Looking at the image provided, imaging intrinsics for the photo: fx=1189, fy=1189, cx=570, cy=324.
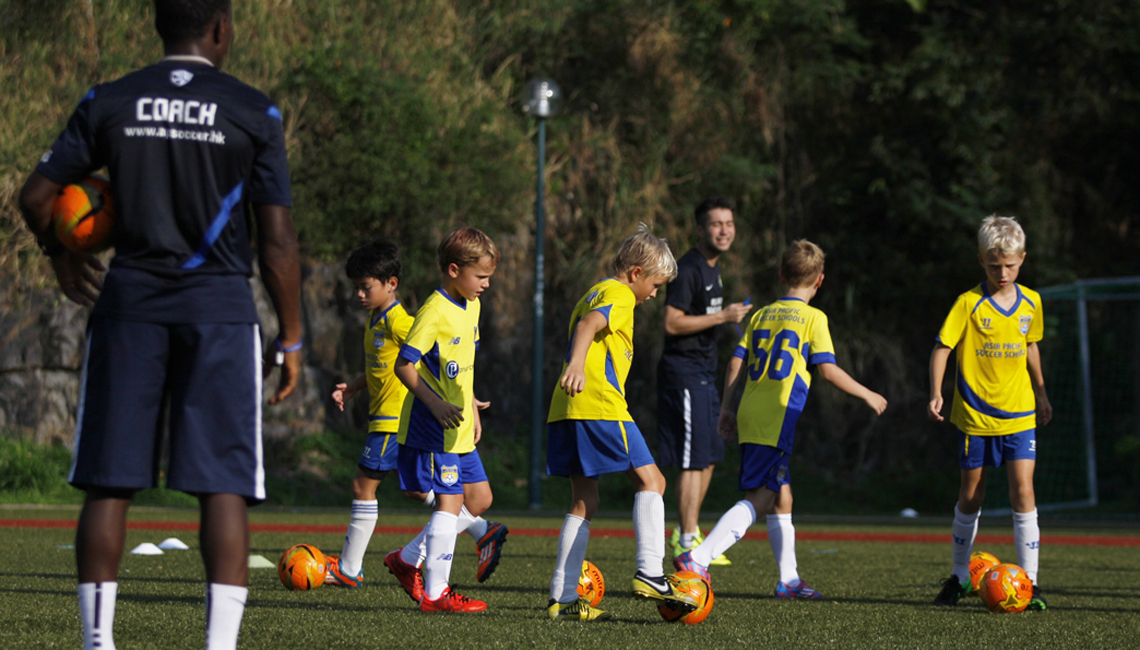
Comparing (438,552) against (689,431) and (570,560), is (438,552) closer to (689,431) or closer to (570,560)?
(570,560)

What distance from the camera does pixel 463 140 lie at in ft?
64.0

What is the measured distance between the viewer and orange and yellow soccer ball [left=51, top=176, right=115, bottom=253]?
127 inches

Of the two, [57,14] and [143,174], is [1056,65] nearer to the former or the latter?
[57,14]

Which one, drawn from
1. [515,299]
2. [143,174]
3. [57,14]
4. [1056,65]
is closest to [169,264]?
[143,174]

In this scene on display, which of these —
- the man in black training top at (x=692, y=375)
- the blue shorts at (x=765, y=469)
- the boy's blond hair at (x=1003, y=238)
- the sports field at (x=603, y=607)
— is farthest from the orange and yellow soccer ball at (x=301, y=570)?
the boy's blond hair at (x=1003, y=238)

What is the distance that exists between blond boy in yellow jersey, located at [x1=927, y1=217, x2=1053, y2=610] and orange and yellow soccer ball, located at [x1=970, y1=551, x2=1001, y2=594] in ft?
0.18

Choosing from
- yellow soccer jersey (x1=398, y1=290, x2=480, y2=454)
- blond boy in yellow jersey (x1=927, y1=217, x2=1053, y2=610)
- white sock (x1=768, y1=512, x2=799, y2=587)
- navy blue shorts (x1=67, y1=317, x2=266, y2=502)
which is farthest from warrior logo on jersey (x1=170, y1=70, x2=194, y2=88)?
blond boy in yellow jersey (x1=927, y1=217, x2=1053, y2=610)

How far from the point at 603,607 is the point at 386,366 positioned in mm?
1836

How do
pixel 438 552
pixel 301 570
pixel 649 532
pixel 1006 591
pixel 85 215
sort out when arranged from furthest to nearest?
pixel 301 570 < pixel 1006 591 < pixel 438 552 < pixel 649 532 < pixel 85 215

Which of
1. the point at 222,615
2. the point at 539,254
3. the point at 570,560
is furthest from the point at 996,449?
the point at 539,254

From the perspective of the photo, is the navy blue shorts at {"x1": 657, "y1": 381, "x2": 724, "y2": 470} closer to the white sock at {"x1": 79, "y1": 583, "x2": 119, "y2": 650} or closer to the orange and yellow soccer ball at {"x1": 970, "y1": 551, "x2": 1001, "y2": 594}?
the orange and yellow soccer ball at {"x1": 970, "y1": 551, "x2": 1001, "y2": 594}

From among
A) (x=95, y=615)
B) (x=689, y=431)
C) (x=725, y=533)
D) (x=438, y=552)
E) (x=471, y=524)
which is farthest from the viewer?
(x=689, y=431)

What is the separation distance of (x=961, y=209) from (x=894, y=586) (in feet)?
50.9

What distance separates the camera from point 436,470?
18.1 ft
